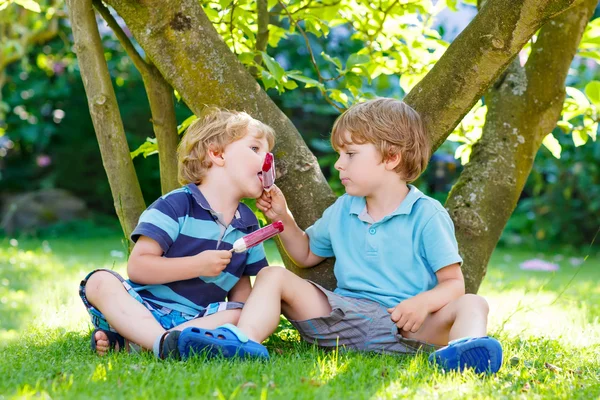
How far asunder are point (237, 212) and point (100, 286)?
53 centimetres

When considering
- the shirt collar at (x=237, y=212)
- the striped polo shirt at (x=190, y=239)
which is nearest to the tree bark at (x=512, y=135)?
the shirt collar at (x=237, y=212)

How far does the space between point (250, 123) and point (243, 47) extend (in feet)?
2.73

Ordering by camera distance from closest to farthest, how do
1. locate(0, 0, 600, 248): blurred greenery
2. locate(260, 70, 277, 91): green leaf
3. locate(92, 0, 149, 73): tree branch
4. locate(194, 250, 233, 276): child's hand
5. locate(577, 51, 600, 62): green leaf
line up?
→ locate(194, 250, 233, 276): child's hand
locate(260, 70, 277, 91): green leaf
locate(92, 0, 149, 73): tree branch
locate(577, 51, 600, 62): green leaf
locate(0, 0, 600, 248): blurred greenery

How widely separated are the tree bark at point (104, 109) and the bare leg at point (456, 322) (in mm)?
1102

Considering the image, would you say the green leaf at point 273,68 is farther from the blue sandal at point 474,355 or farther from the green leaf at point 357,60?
the blue sandal at point 474,355

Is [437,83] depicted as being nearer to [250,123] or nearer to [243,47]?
[250,123]

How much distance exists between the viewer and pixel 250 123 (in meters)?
2.42

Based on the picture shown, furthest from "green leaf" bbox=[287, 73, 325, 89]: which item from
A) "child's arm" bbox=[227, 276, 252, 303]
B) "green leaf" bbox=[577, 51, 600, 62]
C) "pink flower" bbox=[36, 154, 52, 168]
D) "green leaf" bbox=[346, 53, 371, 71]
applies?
"pink flower" bbox=[36, 154, 52, 168]

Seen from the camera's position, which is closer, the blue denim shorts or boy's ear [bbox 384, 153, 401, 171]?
the blue denim shorts

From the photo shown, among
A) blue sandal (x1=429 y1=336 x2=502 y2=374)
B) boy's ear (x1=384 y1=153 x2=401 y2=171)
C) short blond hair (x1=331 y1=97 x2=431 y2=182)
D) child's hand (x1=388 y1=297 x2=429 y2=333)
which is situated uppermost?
short blond hair (x1=331 y1=97 x2=431 y2=182)

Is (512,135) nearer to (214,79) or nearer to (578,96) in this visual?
(578,96)

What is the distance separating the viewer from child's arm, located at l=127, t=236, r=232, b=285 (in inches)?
84.6

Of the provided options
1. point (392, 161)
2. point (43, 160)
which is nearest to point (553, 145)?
point (392, 161)

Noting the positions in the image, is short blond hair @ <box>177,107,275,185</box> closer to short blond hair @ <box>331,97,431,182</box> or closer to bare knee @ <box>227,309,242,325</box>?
short blond hair @ <box>331,97,431,182</box>
